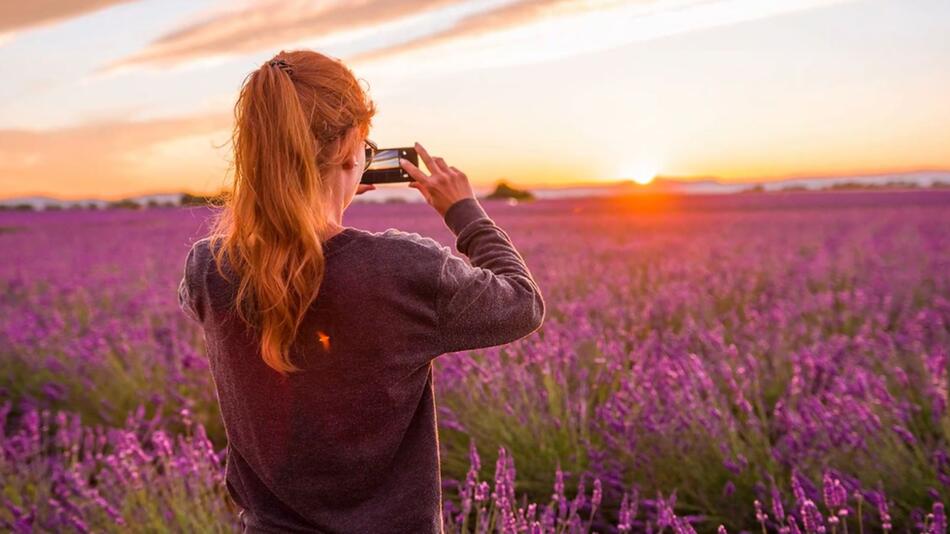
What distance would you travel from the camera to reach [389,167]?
1537mm

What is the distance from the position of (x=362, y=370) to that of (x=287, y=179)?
1.01 ft

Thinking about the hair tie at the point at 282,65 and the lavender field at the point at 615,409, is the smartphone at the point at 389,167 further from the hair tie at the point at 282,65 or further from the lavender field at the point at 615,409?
the lavender field at the point at 615,409

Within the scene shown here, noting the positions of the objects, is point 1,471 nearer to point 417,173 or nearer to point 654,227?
point 417,173

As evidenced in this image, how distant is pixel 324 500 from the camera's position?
1.37 metres

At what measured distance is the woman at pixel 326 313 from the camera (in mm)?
1248

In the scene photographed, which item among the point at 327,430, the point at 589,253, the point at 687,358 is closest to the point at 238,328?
the point at 327,430

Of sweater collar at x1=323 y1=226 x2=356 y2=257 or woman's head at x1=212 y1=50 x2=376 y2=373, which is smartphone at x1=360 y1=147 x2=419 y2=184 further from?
sweater collar at x1=323 y1=226 x2=356 y2=257

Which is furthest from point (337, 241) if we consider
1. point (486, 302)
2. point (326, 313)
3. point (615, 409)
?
point (615, 409)

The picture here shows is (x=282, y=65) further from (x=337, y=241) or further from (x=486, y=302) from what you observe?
(x=486, y=302)

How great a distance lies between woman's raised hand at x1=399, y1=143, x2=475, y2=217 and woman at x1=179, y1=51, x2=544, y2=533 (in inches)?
4.1

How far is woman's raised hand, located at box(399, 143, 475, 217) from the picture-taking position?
4.91ft

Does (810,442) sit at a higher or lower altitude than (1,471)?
higher

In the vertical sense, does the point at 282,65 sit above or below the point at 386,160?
above

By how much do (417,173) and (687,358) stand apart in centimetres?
248
